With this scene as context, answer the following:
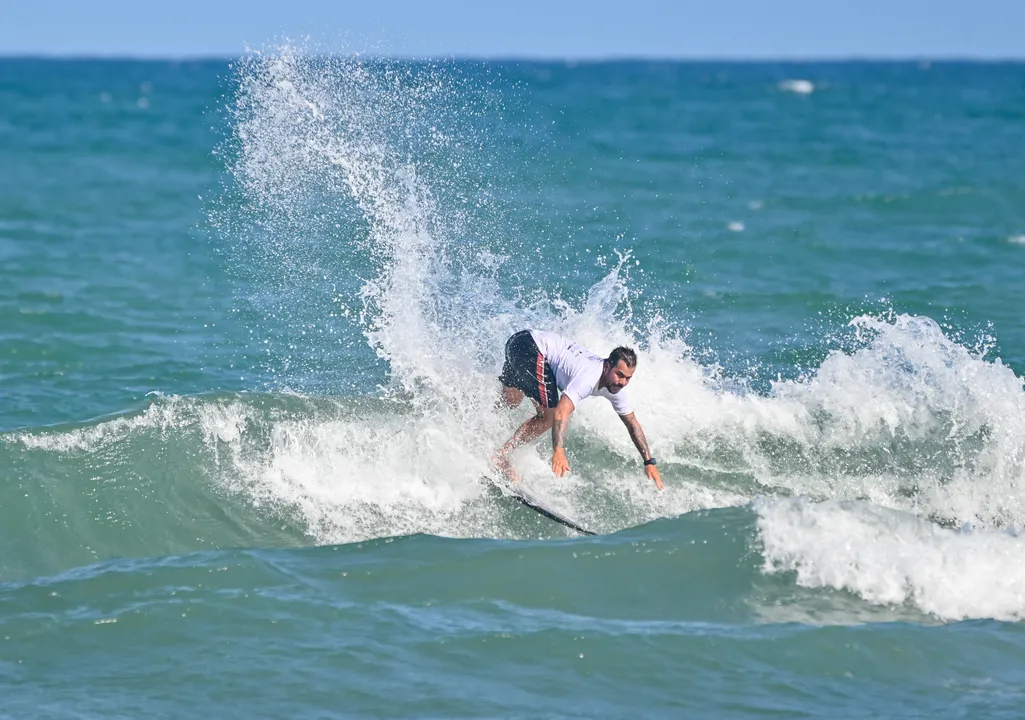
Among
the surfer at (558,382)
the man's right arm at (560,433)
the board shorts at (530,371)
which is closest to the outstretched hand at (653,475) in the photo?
the surfer at (558,382)

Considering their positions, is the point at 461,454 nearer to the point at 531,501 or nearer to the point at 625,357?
the point at 531,501

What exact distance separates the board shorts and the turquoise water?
26.4 inches

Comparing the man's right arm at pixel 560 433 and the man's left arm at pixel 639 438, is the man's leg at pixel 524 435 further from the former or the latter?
the man's left arm at pixel 639 438

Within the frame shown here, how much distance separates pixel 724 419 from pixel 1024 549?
3.79 metres

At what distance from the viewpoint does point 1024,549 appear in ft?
29.5

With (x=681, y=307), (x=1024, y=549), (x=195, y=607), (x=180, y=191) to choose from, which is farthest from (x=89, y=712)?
(x=180, y=191)

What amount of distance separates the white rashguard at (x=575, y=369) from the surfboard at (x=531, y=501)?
2.85ft

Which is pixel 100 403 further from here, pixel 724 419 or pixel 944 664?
pixel 944 664

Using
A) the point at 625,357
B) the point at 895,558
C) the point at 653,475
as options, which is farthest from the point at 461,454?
the point at 895,558

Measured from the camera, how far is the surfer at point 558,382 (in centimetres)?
997

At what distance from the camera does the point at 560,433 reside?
982cm

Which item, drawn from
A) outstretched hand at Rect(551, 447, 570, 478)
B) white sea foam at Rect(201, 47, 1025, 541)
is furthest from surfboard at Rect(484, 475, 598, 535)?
outstretched hand at Rect(551, 447, 570, 478)

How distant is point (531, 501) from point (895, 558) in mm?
2980

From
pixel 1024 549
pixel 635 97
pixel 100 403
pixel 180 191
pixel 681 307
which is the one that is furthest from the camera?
pixel 635 97
